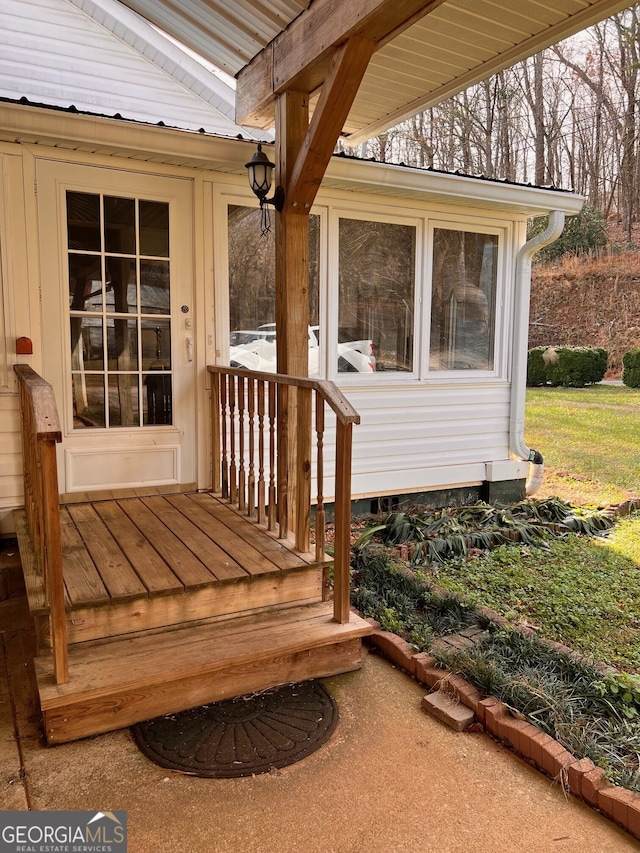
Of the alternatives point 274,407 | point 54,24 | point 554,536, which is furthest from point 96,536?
point 54,24

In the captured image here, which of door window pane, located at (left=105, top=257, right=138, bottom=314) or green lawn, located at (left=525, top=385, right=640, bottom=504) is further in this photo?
green lawn, located at (left=525, top=385, right=640, bottom=504)

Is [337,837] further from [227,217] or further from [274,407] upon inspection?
[227,217]

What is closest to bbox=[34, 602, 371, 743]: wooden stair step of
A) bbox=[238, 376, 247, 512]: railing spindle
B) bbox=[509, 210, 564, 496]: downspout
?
bbox=[238, 376, 247, 512]: railing spindle

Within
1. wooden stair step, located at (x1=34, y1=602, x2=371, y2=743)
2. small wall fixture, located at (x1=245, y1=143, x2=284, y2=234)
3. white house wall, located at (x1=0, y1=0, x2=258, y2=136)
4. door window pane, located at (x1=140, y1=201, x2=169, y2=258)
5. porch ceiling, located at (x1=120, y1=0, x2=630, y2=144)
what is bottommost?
wooden stair step, located at (x1=34, y1=602, x2=371, y2=743)

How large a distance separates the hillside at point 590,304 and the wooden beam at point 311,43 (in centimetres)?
1392

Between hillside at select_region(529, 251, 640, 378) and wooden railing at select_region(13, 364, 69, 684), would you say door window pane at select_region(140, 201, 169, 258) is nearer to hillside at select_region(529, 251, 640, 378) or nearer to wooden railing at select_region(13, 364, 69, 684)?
wooden railing at select_region(13, 364, 69, 684)

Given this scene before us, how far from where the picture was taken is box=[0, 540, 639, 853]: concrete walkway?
1.79 m

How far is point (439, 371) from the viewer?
201 inches

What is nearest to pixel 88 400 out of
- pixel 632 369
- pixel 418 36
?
pixel 418 36

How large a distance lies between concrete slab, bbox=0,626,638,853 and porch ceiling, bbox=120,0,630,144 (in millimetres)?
2975

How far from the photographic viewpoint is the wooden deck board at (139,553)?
2.58 m

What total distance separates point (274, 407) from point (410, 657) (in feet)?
4.54

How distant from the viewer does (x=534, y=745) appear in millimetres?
2119

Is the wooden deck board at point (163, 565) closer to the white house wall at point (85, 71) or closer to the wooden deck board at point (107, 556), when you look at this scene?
the wooden deck board at point (107, 556)
